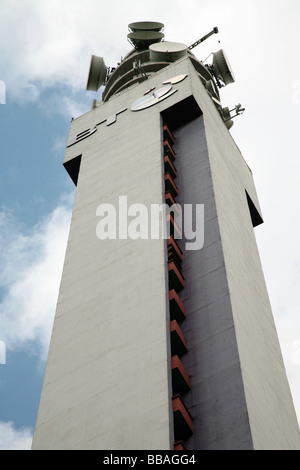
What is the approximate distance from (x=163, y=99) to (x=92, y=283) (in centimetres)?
1712

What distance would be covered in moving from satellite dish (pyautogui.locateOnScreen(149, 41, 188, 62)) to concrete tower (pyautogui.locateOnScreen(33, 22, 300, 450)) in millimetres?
7010

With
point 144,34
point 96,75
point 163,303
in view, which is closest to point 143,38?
point 144,34

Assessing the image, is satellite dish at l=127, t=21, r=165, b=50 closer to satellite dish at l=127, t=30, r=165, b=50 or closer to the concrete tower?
satellite dish at l=127, t=30, r=165, b=50

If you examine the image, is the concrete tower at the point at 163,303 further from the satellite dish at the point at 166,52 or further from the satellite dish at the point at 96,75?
the satellite dish at the point at 96,75

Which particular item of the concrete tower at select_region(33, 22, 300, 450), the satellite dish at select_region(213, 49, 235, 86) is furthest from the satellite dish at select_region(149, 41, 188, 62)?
the concrete tower at select_region(33, 22, 300, 450)

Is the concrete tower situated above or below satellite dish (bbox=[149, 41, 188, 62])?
below

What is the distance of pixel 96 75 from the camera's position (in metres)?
57.2

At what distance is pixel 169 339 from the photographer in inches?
1069

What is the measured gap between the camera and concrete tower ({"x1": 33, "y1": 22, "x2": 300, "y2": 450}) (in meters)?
25.0

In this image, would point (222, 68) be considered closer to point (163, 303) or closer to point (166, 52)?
point (166, 52)

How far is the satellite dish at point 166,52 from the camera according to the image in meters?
53.1

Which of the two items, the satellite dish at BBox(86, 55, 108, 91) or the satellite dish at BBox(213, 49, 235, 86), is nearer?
the satellite dish at BBox(213, 49, 235, 86)

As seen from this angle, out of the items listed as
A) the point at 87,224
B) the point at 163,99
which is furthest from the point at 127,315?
the point at 163,99

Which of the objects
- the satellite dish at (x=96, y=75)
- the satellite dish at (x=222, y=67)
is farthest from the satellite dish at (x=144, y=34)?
the satellite dish at (x=222, y=67)
